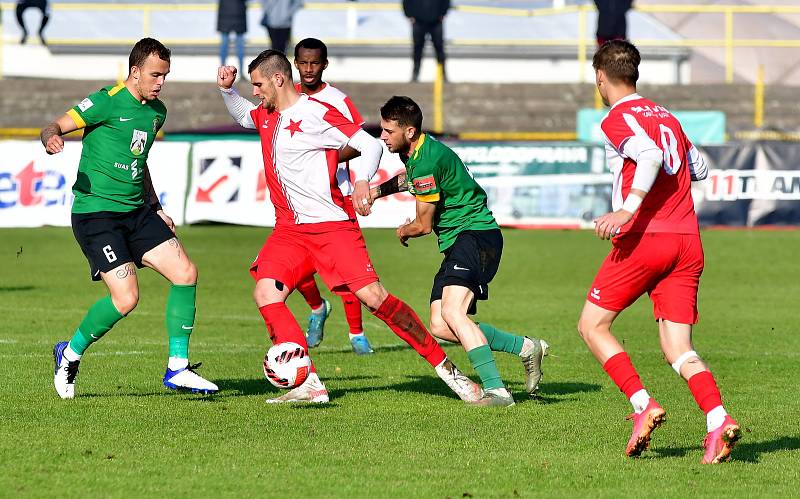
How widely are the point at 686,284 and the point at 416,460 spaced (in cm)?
155

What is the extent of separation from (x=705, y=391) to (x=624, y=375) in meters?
0.42

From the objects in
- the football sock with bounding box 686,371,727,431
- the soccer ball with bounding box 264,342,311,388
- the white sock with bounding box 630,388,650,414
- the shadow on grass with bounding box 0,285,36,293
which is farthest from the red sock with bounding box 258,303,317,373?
the shadow on grass with bounding box 0,285,36,293

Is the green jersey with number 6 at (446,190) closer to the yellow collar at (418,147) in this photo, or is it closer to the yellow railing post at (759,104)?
the yellow collar at (418,147)

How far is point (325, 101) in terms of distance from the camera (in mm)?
9633

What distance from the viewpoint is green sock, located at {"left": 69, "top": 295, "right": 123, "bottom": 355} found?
8.67 metres

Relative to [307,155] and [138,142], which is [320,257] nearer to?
[307,155]

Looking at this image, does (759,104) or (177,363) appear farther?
(759,104)

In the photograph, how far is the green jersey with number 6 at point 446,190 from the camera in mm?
8633

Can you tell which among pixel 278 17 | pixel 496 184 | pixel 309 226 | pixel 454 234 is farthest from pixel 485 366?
pixel 278 17

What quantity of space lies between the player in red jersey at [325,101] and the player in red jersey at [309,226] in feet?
2.88

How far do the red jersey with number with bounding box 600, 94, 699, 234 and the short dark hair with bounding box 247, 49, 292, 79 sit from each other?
90.3 inches

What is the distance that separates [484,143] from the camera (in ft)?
79.0

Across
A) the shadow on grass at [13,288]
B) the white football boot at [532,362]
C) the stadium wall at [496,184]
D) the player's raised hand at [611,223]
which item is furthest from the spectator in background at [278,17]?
the player's raised hand at [611,223]

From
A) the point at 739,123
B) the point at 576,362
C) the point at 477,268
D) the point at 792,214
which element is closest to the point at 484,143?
the point at 792,214
